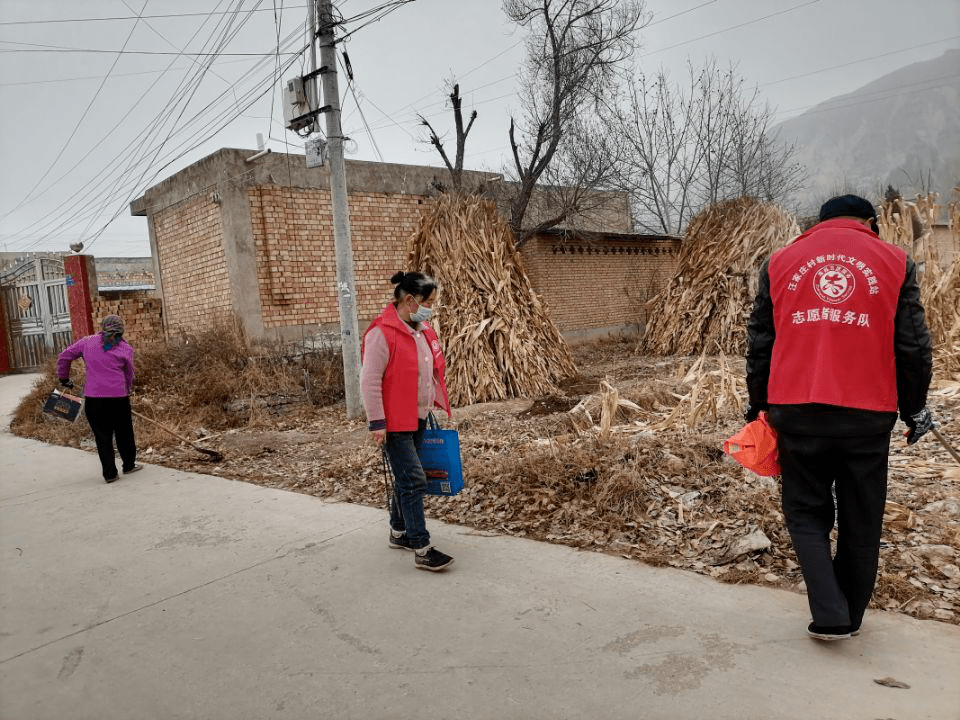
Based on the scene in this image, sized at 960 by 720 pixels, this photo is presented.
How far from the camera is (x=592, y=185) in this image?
17.1 meters

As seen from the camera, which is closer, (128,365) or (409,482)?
(409,482)

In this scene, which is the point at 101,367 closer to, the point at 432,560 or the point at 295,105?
the point at 295,105

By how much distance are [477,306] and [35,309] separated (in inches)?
543

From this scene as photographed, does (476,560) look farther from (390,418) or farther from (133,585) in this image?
(133,585)

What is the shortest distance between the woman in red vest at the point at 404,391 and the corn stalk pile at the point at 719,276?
10419mm

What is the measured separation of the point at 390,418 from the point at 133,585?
1.77 meters

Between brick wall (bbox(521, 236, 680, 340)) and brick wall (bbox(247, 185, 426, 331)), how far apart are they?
515 cm

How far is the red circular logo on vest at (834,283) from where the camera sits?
259cm

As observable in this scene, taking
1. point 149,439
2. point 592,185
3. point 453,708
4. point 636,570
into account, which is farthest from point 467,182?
point 453,708

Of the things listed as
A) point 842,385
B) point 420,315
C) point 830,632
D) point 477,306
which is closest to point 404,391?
point 420,315

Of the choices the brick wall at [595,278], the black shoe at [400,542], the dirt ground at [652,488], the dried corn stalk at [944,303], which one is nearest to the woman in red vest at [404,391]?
the black shoe at [400,542]

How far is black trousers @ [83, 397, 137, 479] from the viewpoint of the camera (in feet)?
21.4

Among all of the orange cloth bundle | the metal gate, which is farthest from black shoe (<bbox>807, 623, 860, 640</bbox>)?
the metal gate

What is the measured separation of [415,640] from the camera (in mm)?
2984
